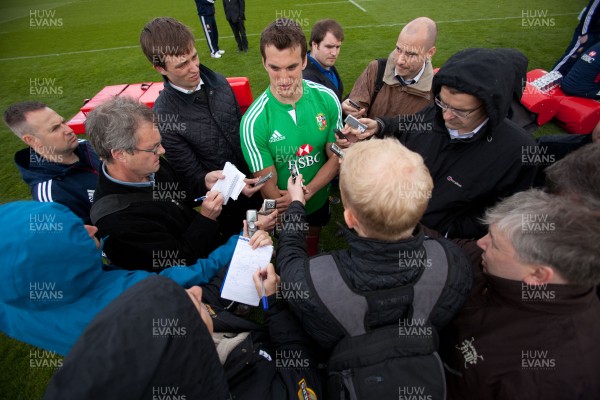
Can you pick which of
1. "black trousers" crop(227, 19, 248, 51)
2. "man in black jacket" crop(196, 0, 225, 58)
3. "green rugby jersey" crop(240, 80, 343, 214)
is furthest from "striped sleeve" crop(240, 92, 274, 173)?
"black trousers" crop(227, 19, 248, 51)

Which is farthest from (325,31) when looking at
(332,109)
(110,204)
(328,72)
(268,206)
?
(110,204)

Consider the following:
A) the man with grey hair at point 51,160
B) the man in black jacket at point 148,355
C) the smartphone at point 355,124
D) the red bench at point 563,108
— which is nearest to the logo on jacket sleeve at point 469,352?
the man in black jacket at point 148,355

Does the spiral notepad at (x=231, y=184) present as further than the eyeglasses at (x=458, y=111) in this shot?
Yes

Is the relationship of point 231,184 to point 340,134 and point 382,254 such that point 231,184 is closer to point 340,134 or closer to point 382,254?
point 340,134

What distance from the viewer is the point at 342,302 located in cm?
129

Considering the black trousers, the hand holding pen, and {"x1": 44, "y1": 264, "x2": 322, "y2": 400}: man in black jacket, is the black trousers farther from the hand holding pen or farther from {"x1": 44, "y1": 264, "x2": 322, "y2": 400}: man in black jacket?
{"x1": 44, "y1": 264, "x2": 322, "y2": 400}: man in black jacket

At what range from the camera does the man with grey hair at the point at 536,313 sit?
3.91 ft

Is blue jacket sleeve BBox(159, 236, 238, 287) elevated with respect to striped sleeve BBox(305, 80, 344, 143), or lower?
lower

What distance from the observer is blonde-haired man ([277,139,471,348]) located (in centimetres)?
125

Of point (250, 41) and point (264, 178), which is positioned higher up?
point (264, 178)

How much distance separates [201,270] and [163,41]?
1892 mm

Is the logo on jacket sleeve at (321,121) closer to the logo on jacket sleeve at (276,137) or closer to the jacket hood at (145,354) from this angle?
the logo on jacket sleeve at (276,137)

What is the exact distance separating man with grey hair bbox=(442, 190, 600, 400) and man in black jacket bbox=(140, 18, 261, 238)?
186 centimetres

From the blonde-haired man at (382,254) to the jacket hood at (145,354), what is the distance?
0.51 m
